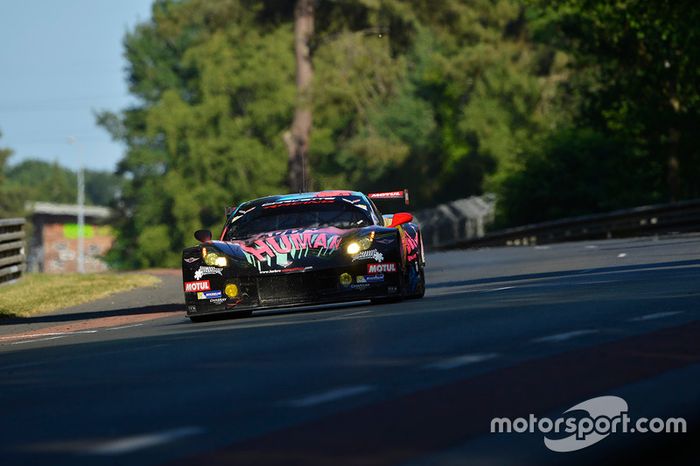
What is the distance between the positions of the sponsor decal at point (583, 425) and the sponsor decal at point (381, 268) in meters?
9.10

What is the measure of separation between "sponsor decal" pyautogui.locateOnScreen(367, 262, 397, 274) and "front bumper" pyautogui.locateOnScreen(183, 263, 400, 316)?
4 cm

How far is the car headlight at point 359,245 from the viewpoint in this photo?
17.2 metres

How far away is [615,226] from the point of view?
48.1m

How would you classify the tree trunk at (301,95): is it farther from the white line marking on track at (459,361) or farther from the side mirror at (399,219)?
the white line marking on track at (459,361)

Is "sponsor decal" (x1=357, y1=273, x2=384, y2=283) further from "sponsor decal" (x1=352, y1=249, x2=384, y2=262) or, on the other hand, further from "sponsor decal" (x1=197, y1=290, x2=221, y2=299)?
"sponsor decal" (x1=197, y1=290, x2=221, y2=299)

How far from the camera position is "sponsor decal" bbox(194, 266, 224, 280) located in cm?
1731

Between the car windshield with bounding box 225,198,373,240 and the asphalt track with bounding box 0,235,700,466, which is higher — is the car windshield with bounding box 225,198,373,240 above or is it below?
above

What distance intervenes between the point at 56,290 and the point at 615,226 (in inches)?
919

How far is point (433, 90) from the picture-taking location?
9438 centimetres

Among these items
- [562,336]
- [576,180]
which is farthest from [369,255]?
[576,180]

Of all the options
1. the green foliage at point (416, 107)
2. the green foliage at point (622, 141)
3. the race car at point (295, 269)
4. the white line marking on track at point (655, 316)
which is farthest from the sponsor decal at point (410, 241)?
the green foliage at point (622, 141)

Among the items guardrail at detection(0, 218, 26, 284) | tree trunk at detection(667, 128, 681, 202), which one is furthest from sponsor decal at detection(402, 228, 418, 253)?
tree trunk at detection(667, 128, 681, 202)

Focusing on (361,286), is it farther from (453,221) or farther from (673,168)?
(453,221)

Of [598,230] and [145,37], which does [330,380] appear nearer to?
[598,230]
